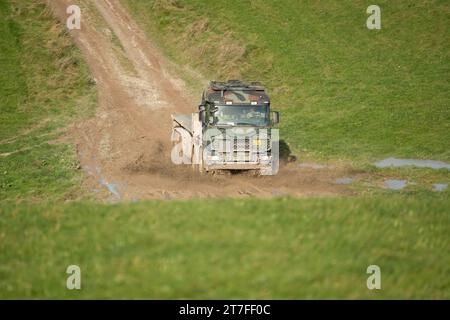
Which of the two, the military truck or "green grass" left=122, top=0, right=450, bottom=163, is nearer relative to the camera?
the military truck

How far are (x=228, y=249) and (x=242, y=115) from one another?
1138 centimetres

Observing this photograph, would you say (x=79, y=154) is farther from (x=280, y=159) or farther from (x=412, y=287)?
(x=412, y=287)

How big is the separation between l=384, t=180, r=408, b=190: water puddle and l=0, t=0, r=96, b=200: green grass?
37.7 ft

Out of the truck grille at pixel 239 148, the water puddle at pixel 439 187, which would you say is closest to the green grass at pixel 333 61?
the water puddle at pixel 439 187

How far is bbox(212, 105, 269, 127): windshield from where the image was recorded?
21.9 m

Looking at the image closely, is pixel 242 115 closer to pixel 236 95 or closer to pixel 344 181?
pixel 236 95

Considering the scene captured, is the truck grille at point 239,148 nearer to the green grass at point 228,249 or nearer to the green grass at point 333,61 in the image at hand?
the green grass at point 333,61

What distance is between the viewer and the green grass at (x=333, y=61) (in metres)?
29.9

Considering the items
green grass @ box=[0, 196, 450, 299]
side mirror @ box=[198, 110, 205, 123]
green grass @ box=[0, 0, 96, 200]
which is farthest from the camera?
green grass @ box=[0, 0, 96, 200]

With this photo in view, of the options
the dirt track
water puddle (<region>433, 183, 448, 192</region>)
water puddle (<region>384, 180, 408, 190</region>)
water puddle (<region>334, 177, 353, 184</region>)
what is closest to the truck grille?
the dirt track

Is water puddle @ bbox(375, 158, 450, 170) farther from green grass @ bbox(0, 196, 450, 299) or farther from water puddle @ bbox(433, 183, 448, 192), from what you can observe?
green grass @ bbox(0, 196, 450, 299)

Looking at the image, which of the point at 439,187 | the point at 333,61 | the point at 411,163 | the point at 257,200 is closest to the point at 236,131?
the point at 257,200
